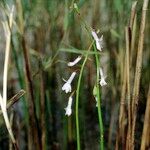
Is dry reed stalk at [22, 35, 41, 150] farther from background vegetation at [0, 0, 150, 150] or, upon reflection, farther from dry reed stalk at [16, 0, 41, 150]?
background vegetation at [0, 0, 150, 150]

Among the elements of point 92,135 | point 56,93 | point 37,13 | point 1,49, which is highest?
point 37,13

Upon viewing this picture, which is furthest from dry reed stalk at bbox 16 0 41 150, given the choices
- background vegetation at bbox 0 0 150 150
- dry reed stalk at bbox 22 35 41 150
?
background vegetation at bbox 0 0 150 150

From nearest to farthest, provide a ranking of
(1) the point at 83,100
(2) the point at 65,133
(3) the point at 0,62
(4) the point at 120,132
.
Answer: (4) the point at 120,132 < (2) the point at 65,133 < (1) the point at 83,100 < (3) the point at 0,62

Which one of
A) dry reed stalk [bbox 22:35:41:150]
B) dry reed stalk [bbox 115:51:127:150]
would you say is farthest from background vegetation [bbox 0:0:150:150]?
dry reed stalk [bbox 115:51:127:150]

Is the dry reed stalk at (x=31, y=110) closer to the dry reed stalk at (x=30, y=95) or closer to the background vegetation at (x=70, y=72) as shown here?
the dry reed stalk at (x=30, y=95)

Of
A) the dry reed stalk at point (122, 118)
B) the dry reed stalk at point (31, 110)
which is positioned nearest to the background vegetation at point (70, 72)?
the dry reed stalk at point (31, 110)

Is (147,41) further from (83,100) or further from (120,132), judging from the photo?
(120,132)

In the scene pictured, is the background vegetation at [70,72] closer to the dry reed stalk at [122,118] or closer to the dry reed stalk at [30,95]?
the dry reed stalk at [30,95]

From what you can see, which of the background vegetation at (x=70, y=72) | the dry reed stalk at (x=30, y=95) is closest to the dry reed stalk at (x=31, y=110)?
the dry reed stalk at (x=30, y=95)

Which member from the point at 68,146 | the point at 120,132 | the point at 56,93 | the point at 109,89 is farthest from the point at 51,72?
the point at 120,132

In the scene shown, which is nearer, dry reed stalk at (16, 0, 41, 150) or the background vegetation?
dry reed stalk at (16, 0, 41, 150)

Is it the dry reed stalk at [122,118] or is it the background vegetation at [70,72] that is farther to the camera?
the background vegetation at [70,72]
